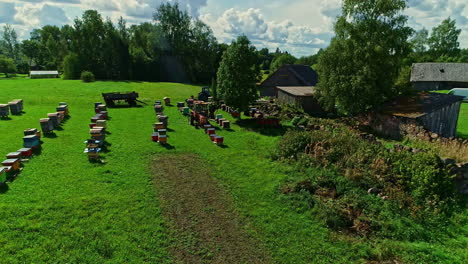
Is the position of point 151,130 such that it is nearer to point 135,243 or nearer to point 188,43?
point 135,243

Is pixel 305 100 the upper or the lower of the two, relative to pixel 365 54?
lower

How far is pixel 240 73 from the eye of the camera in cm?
2552

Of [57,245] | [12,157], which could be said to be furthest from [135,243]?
[12,157]

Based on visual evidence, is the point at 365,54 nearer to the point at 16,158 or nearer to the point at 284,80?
the point at 284,80

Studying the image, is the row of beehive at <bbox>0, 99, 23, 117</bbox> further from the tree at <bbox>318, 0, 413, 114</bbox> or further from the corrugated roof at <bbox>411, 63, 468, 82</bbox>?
the corrugated roof at <bbox>411, 63, 468, 82</bbox>

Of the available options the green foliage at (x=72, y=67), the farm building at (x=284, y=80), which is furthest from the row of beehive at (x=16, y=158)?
the green foliage at (x=72, y=67)

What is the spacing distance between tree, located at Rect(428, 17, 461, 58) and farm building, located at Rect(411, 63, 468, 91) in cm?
1954

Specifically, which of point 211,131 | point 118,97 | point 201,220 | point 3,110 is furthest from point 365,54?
point 3,110

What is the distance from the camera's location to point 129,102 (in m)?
33.7

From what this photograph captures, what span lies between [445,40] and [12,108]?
94487 millimetres

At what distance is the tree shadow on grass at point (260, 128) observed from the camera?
75.8ft

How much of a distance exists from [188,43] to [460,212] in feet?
199

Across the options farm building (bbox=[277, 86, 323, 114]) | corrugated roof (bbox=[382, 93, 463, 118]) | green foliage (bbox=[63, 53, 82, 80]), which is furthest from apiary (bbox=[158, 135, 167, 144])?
green foliage (bbox=[63, 53, 82, 80])

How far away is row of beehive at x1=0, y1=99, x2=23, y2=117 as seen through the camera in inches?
933
